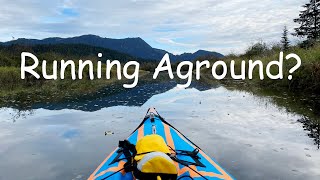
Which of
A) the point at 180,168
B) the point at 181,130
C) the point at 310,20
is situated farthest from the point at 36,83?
the point at 310,20

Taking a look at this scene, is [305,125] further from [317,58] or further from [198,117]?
[317,58]

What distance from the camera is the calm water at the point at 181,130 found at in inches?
182

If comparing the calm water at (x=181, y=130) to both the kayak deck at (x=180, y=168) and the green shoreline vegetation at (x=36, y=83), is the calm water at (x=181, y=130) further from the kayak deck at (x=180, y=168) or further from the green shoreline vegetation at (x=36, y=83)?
the green shoreline vegetation at (x=36, y=83)

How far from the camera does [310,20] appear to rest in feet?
110

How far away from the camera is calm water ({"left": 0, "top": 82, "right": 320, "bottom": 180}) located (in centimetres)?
463

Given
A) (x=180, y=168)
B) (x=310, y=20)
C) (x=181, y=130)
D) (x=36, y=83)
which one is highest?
(x=310, y=20)

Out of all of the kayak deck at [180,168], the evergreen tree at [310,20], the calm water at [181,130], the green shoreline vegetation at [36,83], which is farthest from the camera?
the evergreen tree at [310,20]

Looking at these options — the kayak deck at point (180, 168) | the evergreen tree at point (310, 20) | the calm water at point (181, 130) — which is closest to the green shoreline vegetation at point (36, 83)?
the calm water at point (181, 130)

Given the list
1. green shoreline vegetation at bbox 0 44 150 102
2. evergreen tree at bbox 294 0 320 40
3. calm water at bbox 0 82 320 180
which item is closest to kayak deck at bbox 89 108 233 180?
calm water at bbox 0 82 320 180

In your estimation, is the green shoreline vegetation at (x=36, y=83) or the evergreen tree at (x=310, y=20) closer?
the green shoreline vegetation at (x=36, y=83)

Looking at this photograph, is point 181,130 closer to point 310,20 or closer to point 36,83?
point 36,83

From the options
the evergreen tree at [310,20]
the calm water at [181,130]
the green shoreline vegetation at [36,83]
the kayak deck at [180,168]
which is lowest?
the calm water at [181,130]

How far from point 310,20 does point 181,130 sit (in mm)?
31243

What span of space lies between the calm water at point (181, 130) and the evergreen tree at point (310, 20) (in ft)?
84.5
